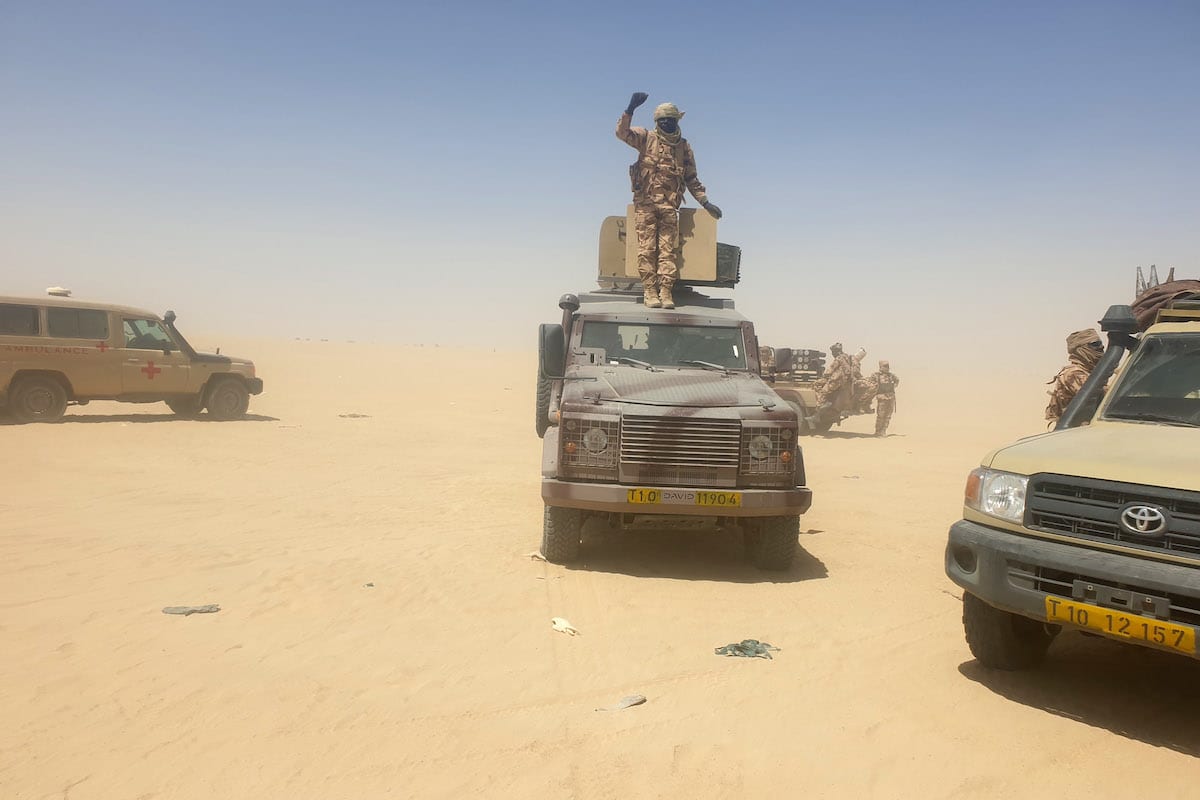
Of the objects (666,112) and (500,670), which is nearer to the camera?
(500,670)

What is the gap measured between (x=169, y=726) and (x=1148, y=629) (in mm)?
4097

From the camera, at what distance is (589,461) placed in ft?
22.0

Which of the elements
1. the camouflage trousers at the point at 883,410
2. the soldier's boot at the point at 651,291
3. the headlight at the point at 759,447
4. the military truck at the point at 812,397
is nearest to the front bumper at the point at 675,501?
the headlight at the point at 759,447

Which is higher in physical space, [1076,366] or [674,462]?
[1076,366]

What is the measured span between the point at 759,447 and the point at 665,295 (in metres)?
2.74

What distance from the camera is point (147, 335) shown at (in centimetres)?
1647

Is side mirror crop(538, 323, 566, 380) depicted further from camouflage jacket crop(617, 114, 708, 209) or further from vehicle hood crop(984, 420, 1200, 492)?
vehicle hood crop(984, 420, 1200, 492)

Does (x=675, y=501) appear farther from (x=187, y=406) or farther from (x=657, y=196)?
(x=187, y=406)

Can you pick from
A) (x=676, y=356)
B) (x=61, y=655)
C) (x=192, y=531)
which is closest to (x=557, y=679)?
(x=61, y=655)

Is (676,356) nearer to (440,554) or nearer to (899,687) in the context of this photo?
(440,554)

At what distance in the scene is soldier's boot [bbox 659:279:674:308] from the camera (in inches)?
341

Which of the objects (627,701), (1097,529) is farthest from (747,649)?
(1097,529)

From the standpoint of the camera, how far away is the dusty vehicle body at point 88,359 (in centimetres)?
1508

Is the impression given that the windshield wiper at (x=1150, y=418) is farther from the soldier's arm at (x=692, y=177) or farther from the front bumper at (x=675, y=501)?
the soldier's arm at (x=692, y=177)
